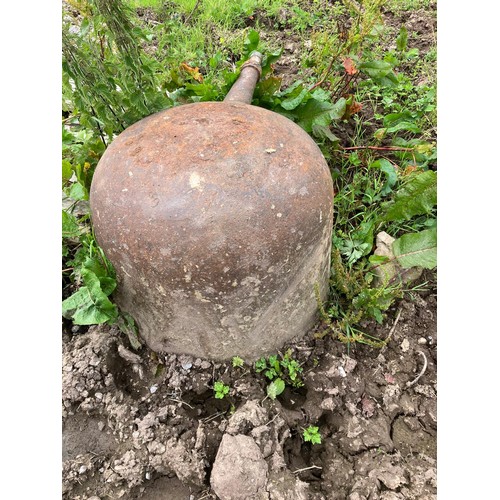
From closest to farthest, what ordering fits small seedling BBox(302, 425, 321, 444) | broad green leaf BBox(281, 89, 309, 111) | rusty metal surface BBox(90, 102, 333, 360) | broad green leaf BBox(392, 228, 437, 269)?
rusty metal surface BBox(90, 102, 333, 360) < small seedling BBox(302, 425, 321, 444) < broad green leaf BBox(392, 228, 437, 269) < broad green leaf BBox(281, 89, 309, 111)

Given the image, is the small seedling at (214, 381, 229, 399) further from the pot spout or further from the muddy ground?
the pot spout

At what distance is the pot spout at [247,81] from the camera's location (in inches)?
74.8

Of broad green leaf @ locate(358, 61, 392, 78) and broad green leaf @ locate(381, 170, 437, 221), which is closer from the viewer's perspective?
broad green leaf @ locate(381, 170, 437, 221)

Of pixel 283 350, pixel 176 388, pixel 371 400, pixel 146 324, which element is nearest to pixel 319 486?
pixel 371 400

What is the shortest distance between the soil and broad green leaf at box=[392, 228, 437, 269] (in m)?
0.32

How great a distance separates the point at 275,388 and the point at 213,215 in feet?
2.65

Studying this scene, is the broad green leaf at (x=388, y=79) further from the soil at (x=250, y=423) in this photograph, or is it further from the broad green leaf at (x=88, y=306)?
the broad green leaf at (x=88, y=306)

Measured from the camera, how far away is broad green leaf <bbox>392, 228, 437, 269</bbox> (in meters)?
1.80

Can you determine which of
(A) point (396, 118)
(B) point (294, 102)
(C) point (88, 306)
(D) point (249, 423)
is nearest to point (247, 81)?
(B) point (294, 102)

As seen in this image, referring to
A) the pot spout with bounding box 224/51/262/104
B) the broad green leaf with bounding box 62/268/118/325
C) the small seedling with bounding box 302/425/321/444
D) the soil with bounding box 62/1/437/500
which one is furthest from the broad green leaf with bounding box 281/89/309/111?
the small seedling with bounding box 302/425/321/444

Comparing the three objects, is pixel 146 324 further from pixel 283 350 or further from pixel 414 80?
pixel 414 80

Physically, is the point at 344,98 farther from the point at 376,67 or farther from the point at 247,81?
the point at 247,81

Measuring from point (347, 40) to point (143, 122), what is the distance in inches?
68.0

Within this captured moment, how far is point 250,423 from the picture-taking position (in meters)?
1.57
